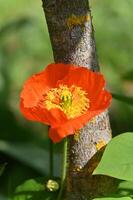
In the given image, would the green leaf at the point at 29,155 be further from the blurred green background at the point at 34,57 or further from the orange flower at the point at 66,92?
the orange flower at the point at 66,92

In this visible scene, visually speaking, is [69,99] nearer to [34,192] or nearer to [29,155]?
[34,192]

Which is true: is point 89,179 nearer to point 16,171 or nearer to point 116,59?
point 16,171

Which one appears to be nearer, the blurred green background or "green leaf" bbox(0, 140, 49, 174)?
"green leaf" bbox(0, 140, 49, 174)

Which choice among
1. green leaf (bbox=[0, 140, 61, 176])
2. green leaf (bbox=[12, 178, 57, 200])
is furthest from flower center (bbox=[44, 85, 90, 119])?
green leaf (bbox=[0, 140, 61, 176])

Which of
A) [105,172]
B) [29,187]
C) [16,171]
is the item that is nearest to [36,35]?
[16,171]

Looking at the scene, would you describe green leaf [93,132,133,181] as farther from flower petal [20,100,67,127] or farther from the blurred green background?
the blurred green background

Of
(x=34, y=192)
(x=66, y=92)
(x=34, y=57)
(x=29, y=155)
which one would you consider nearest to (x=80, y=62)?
(x=66, y=92)
